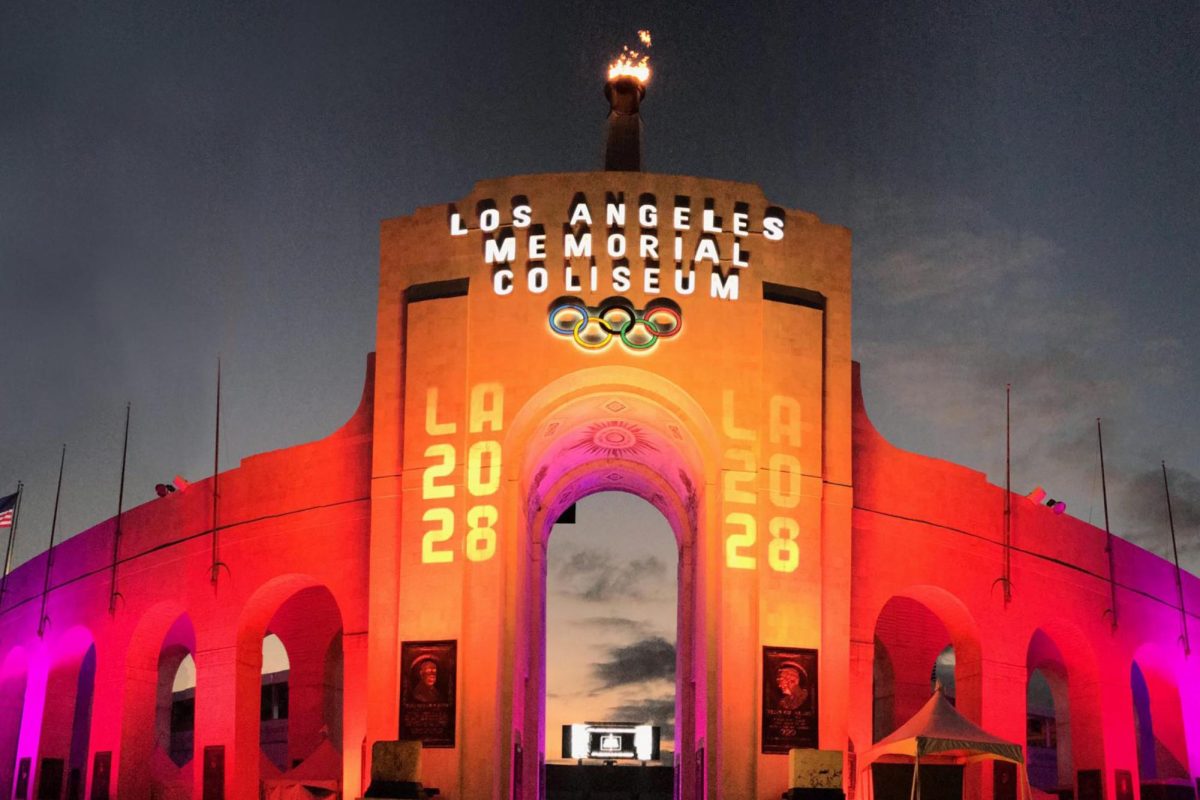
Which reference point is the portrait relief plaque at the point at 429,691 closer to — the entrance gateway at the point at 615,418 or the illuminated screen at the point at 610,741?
the entrance gateway at the point at 615,418

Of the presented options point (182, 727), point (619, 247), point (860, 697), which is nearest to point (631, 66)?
point (619, 247)

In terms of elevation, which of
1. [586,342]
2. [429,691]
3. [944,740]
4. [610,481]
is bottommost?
[944,740]

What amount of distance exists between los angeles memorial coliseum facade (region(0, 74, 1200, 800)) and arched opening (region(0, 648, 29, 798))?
633cm

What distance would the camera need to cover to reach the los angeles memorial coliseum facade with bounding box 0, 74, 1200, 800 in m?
34.8

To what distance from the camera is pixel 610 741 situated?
5528 cm

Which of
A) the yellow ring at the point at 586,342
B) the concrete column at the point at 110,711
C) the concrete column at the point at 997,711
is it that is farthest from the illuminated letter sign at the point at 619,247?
the concrete column at the point at 110,711

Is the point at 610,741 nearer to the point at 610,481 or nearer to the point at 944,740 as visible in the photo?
the point at 610,481

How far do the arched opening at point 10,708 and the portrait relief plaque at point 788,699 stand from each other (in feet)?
77.7

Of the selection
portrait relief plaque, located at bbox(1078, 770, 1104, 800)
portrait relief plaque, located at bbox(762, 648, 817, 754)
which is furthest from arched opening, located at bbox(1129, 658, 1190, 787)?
portrait relief plaque, located at bbox(762, 648, 817, 754)

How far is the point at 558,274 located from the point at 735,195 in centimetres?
494

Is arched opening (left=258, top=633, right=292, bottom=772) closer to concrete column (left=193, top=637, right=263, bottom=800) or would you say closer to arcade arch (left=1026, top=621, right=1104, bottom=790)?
concrete column (left=193, top=637, right=263, bottom=800)

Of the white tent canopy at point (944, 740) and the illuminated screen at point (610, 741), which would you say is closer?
the white tent canopy at point (944, 740)

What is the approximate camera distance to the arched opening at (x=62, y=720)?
43.4 m

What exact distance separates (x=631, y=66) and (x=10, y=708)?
27.9 metres
